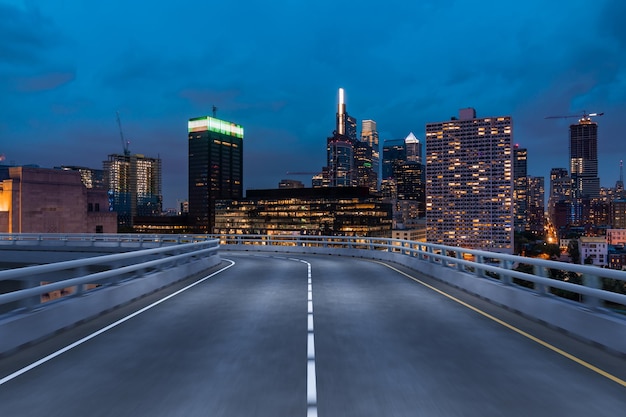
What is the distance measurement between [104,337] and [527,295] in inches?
343

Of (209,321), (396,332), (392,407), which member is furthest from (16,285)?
(392,407)

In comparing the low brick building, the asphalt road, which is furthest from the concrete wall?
the low brick building

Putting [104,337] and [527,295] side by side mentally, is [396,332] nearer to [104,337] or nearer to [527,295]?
[527,295]

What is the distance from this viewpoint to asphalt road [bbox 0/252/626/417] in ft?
17.7

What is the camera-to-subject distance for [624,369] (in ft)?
22.4

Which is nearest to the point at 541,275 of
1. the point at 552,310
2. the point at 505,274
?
the point at 552,310

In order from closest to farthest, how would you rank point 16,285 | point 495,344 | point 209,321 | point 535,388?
point 535,388 → point 495,344 → point 209,321 → point 16,285

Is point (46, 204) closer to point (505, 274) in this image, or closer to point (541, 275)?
point (505, 274)

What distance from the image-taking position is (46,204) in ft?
271

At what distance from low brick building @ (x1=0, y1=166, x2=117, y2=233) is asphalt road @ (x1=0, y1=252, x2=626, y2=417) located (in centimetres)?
7933

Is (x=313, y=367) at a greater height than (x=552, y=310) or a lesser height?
lesser

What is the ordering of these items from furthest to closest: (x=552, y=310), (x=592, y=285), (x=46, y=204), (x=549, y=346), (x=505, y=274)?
(x=46, y=204) < (x=505, y=274) < (x=552, y=310) < (x=592, y=285) < (x=549, y=346)

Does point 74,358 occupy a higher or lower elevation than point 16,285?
higher

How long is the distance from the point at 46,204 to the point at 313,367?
88.0 meters
